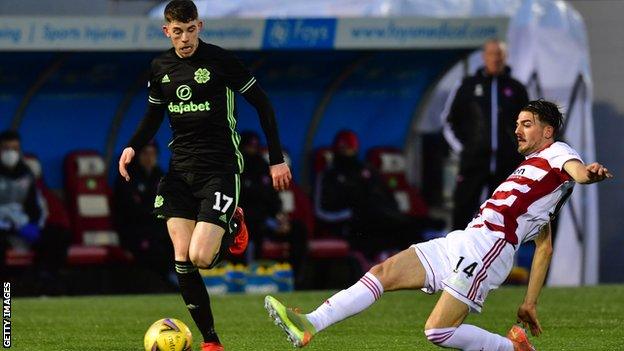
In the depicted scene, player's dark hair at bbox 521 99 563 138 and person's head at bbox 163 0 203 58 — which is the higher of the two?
person's head at bbox 163 0 203 58

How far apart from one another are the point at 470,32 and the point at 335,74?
1829 mm

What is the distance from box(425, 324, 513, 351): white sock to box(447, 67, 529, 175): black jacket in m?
6.15

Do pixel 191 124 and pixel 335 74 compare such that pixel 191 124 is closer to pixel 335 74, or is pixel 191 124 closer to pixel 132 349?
pixel 132 349

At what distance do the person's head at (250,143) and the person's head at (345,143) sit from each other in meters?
0.95

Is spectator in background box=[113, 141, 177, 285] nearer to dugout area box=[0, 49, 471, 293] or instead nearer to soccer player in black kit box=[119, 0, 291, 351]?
dugout area box=[0, 49, 471, 293]

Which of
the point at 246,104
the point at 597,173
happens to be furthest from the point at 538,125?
the point at 246,104

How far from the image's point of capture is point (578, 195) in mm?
18656

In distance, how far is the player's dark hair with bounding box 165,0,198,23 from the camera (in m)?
8.22

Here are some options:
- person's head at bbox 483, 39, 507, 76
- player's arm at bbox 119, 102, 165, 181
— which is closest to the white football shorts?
player's arm at bbox 119, 102, 165, 181

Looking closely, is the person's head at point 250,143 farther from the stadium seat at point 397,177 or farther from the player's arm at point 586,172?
the player's arm at point 586,172

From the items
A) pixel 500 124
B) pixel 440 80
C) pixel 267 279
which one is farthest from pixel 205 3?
pixel 500 124

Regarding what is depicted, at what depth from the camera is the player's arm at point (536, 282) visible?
7.46 meters

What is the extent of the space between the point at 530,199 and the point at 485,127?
236 inches

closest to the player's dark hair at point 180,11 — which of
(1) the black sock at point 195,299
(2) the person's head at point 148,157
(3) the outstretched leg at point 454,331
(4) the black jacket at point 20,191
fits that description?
(1) the black sock at point 195,299
